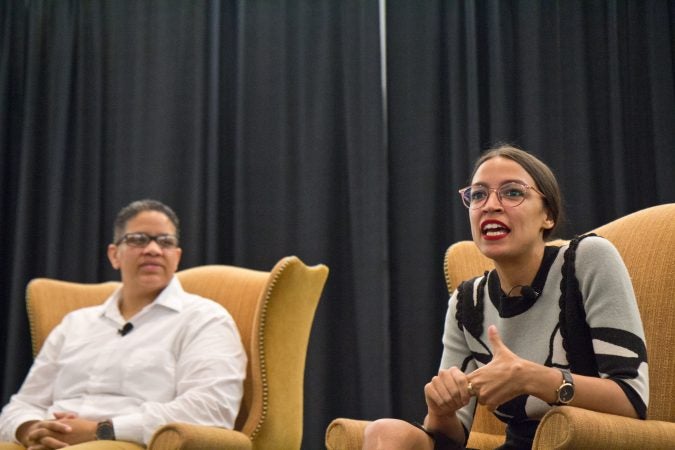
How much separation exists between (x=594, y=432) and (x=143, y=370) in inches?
63.9

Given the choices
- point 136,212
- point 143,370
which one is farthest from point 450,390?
point 136,212

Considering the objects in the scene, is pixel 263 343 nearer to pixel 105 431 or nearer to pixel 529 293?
pixel 105 431

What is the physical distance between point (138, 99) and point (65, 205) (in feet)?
2.11

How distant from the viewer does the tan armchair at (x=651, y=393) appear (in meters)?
1.53

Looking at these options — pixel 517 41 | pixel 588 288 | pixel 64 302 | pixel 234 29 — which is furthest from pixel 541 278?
pixel 234 29

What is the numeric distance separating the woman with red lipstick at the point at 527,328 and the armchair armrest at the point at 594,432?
0.14 ft

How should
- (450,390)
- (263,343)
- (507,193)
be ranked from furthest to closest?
(263,343)
(507,193)
(450,390)

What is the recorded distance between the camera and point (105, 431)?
2.46 m

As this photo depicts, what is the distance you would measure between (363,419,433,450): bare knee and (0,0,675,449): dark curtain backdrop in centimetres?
203

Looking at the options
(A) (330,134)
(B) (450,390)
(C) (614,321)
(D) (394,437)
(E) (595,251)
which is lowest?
(D) (394,437)

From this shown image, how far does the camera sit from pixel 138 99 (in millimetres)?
4223

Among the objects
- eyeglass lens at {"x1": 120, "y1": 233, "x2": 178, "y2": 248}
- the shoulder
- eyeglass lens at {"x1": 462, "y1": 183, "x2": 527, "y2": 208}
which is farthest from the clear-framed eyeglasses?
eyeglass lens at {"x1": 120, "y1": 233, "x2": 178, "y2": 248}

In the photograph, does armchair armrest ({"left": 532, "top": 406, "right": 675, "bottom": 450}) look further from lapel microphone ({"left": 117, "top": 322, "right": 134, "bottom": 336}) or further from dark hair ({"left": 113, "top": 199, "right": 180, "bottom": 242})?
dark hair ({"left": 113, "top": 199, "right": 180, "bottom": 242})

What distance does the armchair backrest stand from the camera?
78.5 inches
